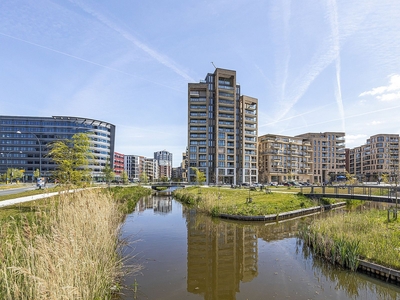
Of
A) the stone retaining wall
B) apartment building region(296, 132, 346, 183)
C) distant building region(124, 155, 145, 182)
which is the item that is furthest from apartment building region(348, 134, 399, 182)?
distant building region(124, 155, 145, 182)

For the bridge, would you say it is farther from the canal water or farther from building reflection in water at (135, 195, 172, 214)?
building reflection in water at (135, 195, 172, 214)

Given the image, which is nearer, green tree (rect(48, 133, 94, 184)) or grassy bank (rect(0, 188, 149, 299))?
grassy bank (rect(0, 188, 149, 299))

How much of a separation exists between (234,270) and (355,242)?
5.57 metres

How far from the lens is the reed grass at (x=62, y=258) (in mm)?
4555

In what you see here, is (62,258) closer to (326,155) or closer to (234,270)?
(234,270)

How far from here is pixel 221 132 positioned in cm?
7719

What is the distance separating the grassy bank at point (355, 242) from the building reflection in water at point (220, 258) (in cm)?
334

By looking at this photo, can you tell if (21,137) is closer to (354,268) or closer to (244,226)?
(244,226)

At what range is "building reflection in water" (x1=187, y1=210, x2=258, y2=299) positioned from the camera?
8859 mm

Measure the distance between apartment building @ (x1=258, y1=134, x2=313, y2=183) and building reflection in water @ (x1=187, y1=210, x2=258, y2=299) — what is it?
73955 millimetres

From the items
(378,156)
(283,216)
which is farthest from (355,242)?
(378,156)

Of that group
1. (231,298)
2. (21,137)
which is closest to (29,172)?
(21,137)

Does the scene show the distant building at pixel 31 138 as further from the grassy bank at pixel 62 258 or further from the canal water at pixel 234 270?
the grassy bank at pixel 62 258

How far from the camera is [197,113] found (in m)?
76.8
